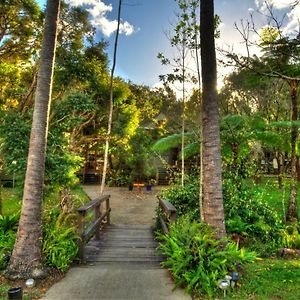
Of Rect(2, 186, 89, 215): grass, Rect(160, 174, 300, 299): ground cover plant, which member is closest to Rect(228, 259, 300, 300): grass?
Rect(160, 174, 300, 299): ground cover plant

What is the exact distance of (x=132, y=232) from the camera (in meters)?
8.01

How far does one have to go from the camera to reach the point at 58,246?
185 inches

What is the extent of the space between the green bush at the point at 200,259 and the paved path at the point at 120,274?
21 cm

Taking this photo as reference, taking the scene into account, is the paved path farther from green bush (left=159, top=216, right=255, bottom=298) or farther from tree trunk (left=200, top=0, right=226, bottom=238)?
tree trunk (left=200, top=0, right=226, bottom=238)

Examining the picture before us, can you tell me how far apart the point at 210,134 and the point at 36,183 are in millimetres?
2649

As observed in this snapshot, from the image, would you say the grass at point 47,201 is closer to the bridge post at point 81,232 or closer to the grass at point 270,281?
the bridge post at point 81,232

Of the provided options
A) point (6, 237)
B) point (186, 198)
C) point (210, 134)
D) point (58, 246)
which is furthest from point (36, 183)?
point (186, 198)

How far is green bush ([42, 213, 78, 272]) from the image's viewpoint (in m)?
4.56

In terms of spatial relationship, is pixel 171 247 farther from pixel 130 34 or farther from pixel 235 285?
pixel 130 34

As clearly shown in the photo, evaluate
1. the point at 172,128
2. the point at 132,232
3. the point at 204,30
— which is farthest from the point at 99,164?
the point at 204,30

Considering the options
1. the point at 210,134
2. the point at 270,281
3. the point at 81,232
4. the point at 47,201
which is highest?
the point at 210,134

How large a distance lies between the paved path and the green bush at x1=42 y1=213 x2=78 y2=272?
A: 0.20m

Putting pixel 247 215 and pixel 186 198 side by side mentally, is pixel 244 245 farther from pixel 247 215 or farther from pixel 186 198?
pixel 186 198

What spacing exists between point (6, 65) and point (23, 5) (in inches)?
79.8
